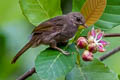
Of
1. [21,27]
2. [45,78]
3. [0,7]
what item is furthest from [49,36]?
[21,27]

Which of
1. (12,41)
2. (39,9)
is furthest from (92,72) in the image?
(12,41)

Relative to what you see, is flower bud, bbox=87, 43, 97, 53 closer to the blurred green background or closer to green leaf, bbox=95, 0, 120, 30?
green leaf, bbox=95, 0, 120, 30

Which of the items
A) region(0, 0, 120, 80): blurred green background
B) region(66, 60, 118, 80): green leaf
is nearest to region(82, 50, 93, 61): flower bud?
region(66, 60, 118, 80): green leaf

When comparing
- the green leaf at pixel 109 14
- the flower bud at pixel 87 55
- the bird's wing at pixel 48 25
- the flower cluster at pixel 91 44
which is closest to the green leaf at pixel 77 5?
the green leaf at pixel 109 14

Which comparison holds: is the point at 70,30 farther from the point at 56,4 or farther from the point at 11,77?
the point at 11,77

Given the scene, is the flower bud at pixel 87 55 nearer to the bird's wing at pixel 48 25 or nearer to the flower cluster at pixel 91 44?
the flower cluster at pixel 91 44

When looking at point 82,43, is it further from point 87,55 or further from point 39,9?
point 39,9
